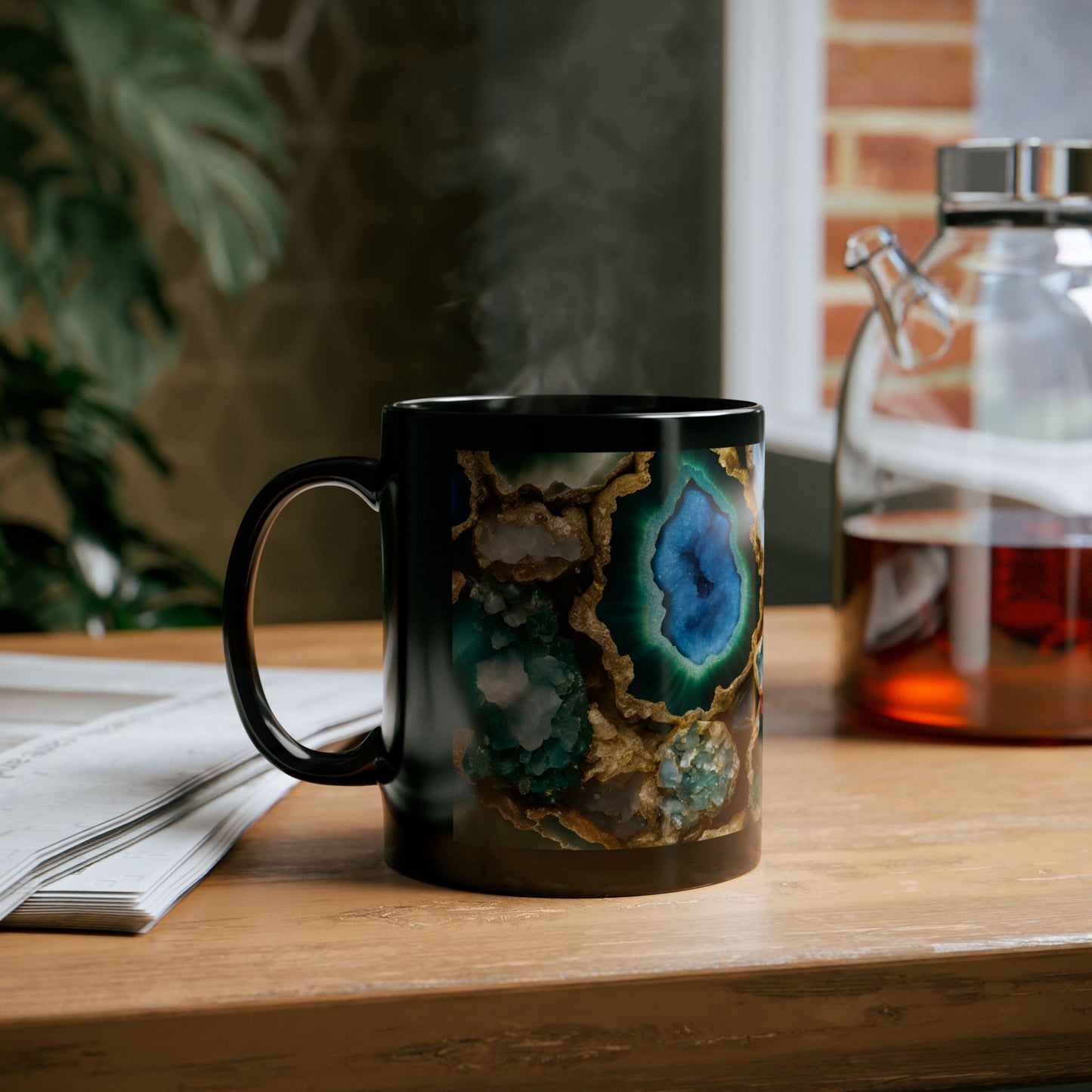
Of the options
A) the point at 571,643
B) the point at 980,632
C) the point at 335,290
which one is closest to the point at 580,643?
the point at 571,643

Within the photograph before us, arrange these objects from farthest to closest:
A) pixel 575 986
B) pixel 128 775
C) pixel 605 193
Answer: pixel 605 193, pixel 128 775, pixel 575 986

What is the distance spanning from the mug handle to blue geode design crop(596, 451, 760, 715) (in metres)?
0.09

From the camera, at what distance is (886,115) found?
149 centimetres

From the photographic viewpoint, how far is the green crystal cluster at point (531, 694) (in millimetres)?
408

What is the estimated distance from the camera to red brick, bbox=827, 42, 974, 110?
1470 millimetres

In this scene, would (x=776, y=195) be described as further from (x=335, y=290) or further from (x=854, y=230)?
(x=335, y=290)

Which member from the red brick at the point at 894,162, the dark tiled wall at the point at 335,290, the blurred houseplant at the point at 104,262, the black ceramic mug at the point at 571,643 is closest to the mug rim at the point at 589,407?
the black ceramic mug at the point at 571,643

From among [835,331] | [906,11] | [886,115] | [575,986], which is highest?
[906,11]

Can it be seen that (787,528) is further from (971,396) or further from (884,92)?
(971,396)

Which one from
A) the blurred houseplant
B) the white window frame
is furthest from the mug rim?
the white window frame

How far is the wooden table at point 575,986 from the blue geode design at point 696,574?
81 mm

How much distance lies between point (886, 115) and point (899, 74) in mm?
44

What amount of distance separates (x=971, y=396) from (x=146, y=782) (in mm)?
404

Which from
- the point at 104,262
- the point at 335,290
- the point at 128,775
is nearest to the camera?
the point at 128,775
